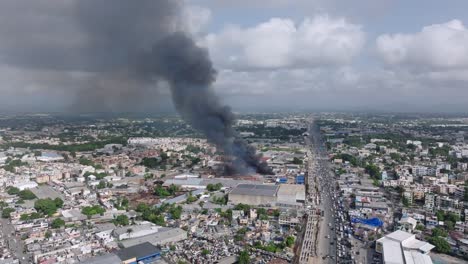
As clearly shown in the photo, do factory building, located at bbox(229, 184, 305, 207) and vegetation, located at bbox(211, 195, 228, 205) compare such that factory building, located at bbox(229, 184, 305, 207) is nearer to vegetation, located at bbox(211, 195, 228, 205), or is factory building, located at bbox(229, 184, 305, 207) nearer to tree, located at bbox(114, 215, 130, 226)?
vegetation, located at bbox(211, 195, 228, 205)

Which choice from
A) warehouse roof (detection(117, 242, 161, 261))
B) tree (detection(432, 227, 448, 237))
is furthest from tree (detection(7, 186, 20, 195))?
tree (detection(432, 227, 448, 237))

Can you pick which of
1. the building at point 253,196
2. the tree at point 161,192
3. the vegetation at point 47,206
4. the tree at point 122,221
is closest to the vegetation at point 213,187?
the building at point 253,196

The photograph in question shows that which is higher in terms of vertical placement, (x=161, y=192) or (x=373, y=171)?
(x=373, y=171)

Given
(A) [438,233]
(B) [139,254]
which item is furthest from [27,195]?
(A) [438,233]

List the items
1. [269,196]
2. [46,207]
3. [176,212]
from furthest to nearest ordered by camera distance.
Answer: [269,196]
[46,207]
[176,212]

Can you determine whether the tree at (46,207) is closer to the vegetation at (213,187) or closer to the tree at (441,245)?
the vegetation at (213,187)

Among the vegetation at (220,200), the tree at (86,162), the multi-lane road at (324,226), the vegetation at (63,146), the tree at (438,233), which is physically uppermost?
the vegetation at (63,146)

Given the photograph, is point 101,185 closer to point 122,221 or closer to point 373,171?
point 122,221
